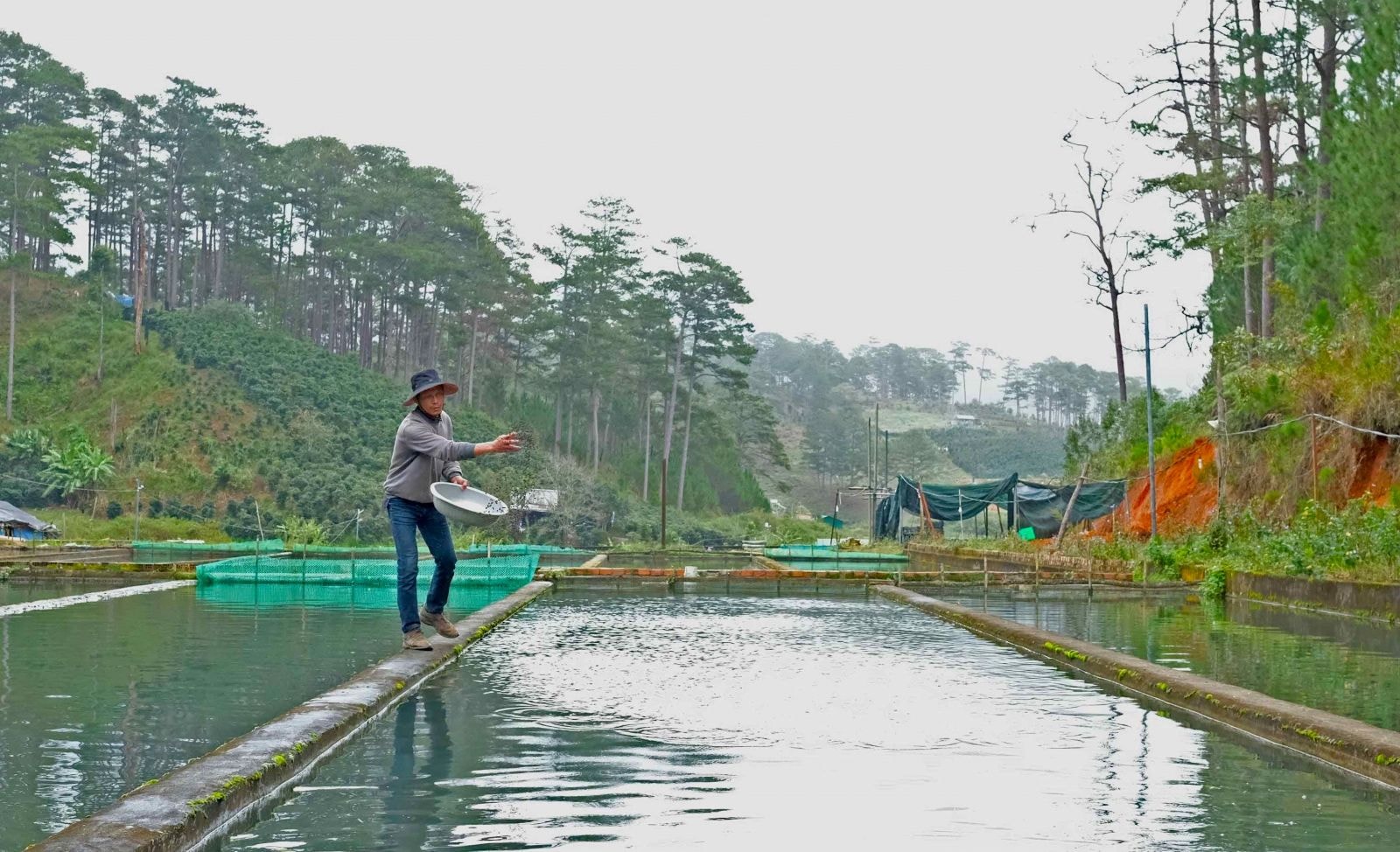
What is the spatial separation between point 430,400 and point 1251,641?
727 cm

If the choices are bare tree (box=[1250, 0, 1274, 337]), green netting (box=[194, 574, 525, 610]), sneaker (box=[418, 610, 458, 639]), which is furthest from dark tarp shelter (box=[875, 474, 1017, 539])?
sneaker (box=[418, 610, 458, 639])

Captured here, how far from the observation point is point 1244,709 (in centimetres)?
690

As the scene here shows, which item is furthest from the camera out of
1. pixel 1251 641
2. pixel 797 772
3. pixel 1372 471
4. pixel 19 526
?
pixel 19 526

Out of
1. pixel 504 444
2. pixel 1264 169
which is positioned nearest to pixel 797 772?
pixel 504 444

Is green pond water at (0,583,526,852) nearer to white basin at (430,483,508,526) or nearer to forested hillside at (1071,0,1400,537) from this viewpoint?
white basin at (430,483,508,526)

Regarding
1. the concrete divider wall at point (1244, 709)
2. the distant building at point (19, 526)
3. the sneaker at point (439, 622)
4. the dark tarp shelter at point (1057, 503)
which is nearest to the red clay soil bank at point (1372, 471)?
the dark tarp shelter at point (1057, 503)

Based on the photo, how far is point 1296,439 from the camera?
26.0m

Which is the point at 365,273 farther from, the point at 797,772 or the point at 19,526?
the point at 797,772

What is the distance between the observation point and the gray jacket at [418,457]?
9203mm

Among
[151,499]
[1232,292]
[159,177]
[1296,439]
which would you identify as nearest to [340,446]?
[151,499]

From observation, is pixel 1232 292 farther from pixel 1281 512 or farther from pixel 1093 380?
pixel 1093 380

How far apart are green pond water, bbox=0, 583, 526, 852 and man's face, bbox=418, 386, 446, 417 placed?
5.61 feet

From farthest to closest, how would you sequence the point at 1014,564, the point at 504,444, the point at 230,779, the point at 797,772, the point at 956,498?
the point at 956,498 < the point at 1014,564 < the point at 504,444 < the point at 797,772 < the point at 230,779

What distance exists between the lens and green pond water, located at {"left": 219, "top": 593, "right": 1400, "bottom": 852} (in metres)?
4.45
